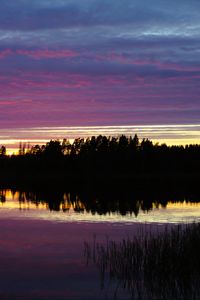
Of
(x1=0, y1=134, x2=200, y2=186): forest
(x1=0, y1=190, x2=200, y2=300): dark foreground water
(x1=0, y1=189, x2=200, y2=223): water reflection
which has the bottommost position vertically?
(x1=0, y1=190, x2=200, y2=300): dark foreground water

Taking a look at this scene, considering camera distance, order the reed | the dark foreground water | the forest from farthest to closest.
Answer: the forest → the dark foreground water → the reed

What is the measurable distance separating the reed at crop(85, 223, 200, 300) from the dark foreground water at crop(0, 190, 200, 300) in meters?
0.45

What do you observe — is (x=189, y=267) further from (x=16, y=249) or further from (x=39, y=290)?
(x=16, y=249)

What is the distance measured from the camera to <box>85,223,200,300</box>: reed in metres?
16.7

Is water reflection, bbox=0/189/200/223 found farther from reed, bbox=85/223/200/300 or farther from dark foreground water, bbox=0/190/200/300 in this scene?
reed, bbox=85/223/200/300

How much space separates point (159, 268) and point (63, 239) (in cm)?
1045

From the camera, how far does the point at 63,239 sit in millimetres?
28062

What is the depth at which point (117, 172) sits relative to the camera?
123 metres

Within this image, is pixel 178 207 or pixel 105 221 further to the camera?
pixel 178 207

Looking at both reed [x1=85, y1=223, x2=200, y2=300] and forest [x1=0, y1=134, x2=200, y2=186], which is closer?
reed [x1=85, y1=223, x2=200, y2=300]

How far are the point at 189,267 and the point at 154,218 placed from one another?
64.8 ft

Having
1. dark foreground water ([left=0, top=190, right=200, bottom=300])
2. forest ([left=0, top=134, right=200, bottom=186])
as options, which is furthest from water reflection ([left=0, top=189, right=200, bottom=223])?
forest ([left=0, top=134, right=200, bottom=186])

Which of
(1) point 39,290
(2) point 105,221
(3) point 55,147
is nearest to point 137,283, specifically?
(1) point 39,290

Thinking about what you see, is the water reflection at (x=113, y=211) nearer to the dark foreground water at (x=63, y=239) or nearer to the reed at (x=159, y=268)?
the dark foreground water at (x=63, y=239)
